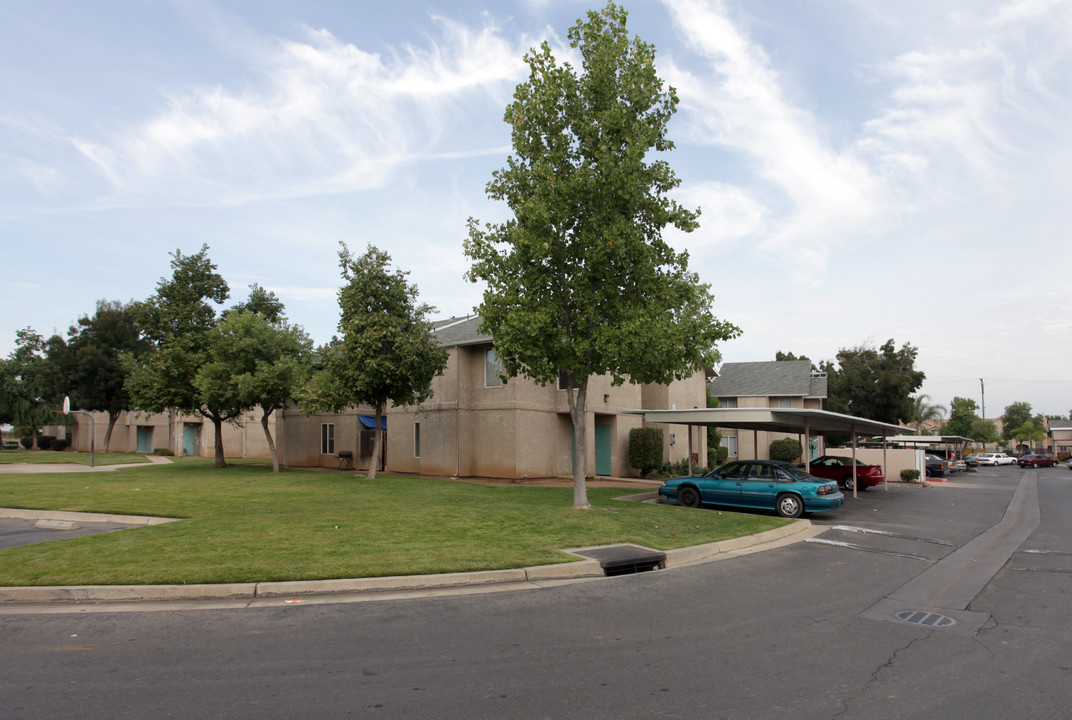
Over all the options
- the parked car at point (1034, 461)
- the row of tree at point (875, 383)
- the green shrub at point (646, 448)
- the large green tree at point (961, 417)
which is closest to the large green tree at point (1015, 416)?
the large green tree at point (961, 417)

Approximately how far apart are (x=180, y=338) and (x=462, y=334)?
12.1m

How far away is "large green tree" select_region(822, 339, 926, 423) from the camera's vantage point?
190ft

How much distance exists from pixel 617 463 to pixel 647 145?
16.4 meters

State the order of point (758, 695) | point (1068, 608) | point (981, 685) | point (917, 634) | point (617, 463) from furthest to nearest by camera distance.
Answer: point (617, 463) → point (1068, 608) → point (917, 634) → point (981, 685) → point (758, 695)

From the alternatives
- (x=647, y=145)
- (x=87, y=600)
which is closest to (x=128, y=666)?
(x=87, y=600)

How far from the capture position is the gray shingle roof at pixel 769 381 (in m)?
46.7

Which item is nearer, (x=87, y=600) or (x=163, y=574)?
(x=87, y=600)

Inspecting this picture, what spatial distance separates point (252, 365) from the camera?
87.0ft

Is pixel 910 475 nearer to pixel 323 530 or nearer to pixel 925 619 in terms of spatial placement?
pixel 925 619

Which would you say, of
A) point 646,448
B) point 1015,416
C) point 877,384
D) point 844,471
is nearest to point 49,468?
point 646,448

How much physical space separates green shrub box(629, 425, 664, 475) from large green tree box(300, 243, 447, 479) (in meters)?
9.89

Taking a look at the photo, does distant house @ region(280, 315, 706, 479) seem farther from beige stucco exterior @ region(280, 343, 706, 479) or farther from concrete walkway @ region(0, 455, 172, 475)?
concrete walkway @ region(0, 455, 172, 475)

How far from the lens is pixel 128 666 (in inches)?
212

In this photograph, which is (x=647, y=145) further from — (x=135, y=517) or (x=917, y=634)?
(x=135, y=517)
